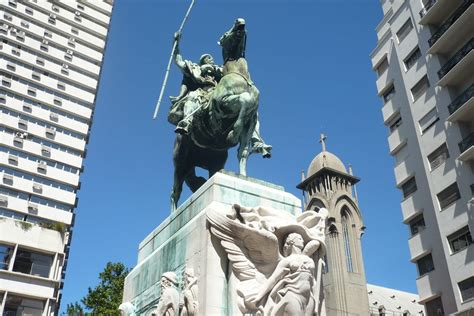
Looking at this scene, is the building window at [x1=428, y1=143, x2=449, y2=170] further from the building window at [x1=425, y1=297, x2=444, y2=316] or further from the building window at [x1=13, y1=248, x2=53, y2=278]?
the building window at [x1=13, y1=248, x2=53, y2=278]

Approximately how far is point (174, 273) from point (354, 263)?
Answer: 248 ft

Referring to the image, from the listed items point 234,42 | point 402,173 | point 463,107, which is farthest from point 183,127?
point 402,173

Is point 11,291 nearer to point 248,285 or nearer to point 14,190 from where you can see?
point 14,190

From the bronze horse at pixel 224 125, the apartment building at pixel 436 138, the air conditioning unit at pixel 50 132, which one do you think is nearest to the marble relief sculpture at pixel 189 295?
the bronze horse at pixel 224 125

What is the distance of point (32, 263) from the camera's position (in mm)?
41688

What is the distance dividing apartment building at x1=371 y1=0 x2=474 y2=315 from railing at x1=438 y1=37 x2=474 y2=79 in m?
0.03

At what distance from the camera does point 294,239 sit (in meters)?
7.27

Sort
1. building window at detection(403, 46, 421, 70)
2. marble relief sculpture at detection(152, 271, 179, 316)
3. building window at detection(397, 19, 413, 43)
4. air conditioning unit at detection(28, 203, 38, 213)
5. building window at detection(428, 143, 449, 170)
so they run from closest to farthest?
marble relief sculpture at detection(152, 271, 179, 316) → building window at detection(428, 143, 449, 170) → building window at detection(403, 46, 421, 70) → building window at detection(397, 19, 413, 43) → air conditioning unit at detection(28, 203, 38, 213)

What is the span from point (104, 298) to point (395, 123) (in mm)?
26955

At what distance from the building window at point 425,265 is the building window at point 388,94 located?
14.3 metres

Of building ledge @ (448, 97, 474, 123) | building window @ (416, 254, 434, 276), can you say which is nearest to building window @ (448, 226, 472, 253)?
building window @ (416, 254, 434, 276)

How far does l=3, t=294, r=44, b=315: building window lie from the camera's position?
3953cm

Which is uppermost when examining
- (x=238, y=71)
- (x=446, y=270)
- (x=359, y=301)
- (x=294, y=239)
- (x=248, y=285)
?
(x=359, y=301)

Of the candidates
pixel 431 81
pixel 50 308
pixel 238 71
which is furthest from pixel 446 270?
pixel 50 308
